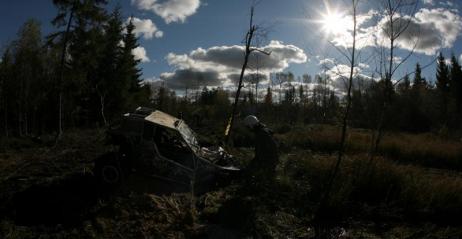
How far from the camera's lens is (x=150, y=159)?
8.58m

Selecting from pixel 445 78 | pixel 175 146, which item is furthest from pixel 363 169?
pixel 445 78

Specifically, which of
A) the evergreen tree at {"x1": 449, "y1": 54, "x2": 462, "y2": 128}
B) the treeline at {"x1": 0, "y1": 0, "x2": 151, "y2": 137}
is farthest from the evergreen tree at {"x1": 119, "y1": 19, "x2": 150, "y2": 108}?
the evergreen tree at {"x1": 449, "y1": 54, "x2": 462, "y2": 128}

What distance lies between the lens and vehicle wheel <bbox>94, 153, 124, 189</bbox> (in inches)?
331

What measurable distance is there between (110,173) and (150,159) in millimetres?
982

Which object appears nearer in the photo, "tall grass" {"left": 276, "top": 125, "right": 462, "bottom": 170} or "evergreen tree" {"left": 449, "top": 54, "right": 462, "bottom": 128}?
"tall grass" {"left": 276, "top": 125, "right": 462, "bottom": 170}

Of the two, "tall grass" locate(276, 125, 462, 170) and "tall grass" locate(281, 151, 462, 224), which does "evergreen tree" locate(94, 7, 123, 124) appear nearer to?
"tall grass" locate(276, 125, 462, 170)

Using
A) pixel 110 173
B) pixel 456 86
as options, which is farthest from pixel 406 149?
pixel 456 86

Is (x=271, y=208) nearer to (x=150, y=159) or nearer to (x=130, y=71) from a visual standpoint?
(x=150, y=159)

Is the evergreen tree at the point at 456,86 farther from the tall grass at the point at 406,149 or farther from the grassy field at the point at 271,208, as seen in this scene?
the grassy field at the point at 271,208

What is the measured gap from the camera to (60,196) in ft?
23.4

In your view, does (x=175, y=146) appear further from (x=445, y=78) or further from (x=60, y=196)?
(x=445, y=78)

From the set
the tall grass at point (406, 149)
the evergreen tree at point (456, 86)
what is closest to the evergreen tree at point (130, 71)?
the tall grass at point (406, 149)

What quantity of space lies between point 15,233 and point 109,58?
94.8 ft

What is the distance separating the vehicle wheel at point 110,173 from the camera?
8.41 meters
